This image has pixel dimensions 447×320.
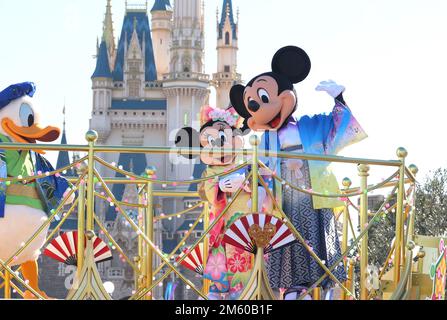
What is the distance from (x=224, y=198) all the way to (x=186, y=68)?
202 feet

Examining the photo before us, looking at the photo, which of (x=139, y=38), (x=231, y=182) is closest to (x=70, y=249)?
(x=231, y=182)

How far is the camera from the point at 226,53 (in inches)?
2832

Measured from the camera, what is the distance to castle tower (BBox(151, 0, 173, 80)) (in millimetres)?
72750

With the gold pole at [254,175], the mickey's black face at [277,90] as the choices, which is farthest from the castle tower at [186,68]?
the gold pole at [254,175]

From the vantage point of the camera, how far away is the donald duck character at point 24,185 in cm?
759

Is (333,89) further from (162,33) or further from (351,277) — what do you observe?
(162,33)

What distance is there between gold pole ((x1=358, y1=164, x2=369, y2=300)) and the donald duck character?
187cm

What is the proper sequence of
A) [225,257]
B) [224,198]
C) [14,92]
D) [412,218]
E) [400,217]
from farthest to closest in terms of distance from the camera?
[14,92] < [224,198] < [225,257] < [412,218] < [400,217]

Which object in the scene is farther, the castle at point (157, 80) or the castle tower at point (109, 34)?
the castle tower at point (109, 34)

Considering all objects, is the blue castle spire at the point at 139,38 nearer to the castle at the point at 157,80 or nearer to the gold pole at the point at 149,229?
the castle at the point at 157,80

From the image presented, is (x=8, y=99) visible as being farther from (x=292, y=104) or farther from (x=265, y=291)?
(x=265, y=291)

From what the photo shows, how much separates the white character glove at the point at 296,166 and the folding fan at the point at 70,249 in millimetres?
1364
